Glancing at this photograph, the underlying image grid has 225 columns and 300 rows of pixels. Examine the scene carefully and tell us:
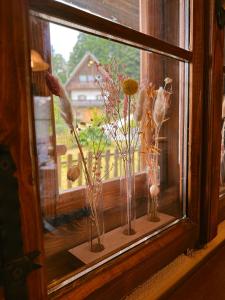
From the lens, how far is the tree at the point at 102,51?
2.13ft

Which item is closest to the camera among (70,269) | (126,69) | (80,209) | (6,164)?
(6,164)

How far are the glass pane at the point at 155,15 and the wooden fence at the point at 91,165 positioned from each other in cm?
41

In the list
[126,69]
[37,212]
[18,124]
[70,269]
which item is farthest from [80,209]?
[126,69]

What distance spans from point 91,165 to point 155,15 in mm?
628

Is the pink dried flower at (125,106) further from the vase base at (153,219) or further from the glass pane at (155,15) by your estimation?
the vase base at (153,219)

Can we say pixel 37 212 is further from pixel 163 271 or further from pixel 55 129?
pixel 163 271

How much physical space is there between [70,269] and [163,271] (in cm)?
33

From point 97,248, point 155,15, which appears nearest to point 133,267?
point 97,248

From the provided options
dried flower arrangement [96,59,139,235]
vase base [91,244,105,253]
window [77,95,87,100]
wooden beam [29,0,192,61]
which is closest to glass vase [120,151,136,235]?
dried flower arrangement [96,59,139,235]

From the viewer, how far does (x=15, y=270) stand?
394mm

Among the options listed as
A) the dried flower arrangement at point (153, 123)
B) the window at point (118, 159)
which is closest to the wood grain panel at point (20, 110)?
the window at point (118, 159)

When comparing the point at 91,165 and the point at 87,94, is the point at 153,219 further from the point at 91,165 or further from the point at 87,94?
the point at 87,94

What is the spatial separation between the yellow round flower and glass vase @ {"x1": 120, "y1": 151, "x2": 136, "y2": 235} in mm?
208

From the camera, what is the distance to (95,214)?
29.0 inches
